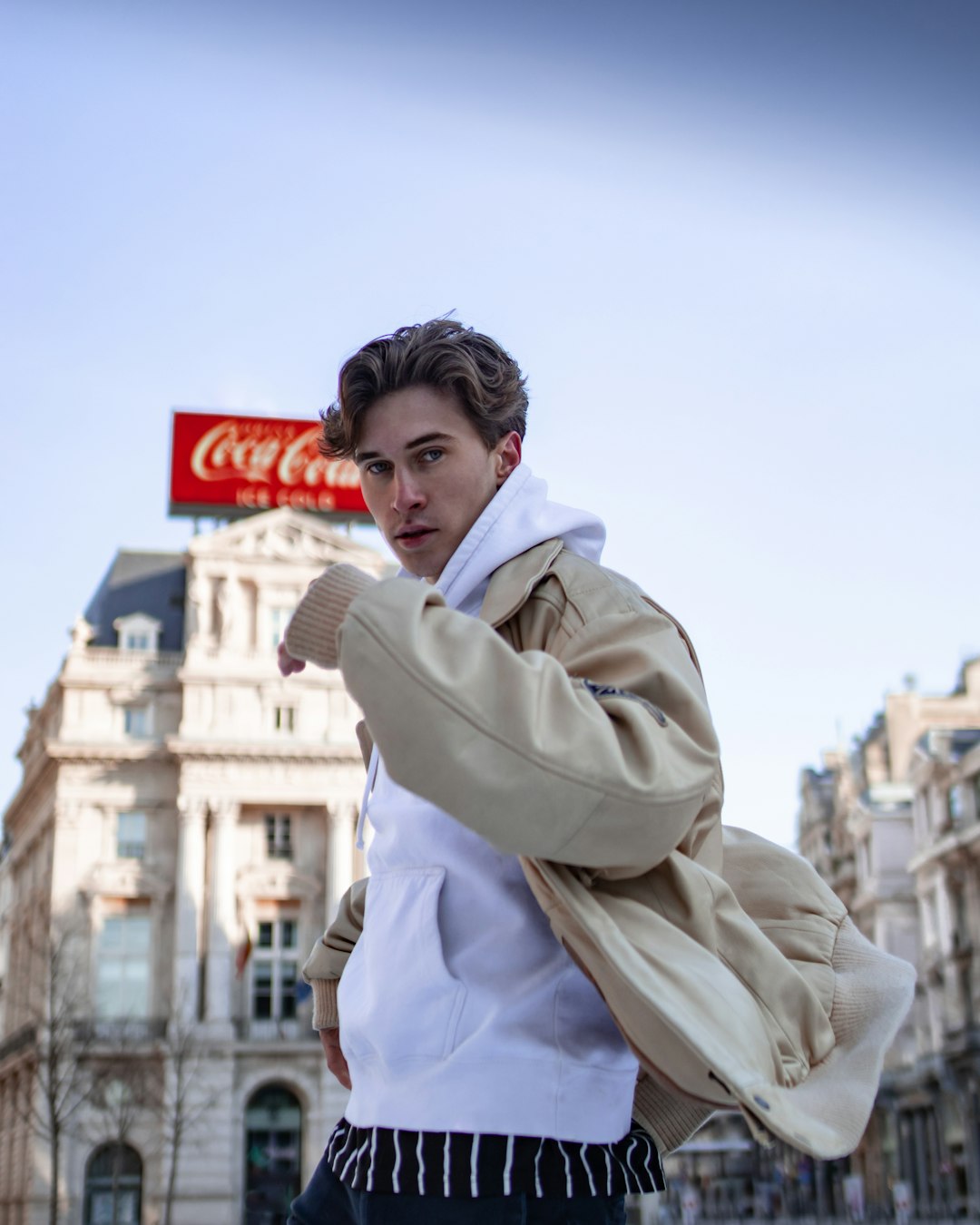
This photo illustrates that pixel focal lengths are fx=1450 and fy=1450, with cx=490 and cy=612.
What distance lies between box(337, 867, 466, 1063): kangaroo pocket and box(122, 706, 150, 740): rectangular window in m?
40.9

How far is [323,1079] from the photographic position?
129ft

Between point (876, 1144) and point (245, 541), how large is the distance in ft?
106

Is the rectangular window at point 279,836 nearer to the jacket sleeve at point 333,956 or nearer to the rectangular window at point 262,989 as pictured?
the rectangular window at point 262,989

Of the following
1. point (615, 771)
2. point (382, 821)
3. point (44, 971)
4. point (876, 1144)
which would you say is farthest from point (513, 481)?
point (876, 1144)

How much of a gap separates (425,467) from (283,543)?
41.4 metres

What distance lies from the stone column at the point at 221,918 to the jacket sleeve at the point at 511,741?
3939 cm

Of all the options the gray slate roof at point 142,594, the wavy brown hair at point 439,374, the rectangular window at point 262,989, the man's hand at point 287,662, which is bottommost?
the man's hand at point 287,662

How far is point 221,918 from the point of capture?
131ft

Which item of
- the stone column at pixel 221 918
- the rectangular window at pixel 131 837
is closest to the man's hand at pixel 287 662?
the stone column at pixel 221 918

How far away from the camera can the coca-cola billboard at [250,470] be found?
147 feet

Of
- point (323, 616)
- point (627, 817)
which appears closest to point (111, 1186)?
point (323, 616)

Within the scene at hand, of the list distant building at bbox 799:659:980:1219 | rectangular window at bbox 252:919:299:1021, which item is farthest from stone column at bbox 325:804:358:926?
distant building at bbox 799:659:980:1219

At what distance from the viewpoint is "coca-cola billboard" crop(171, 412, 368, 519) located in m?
44.7

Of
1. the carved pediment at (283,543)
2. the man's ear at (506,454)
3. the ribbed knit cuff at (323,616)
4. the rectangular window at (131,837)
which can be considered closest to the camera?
the ribbed knit cuff at (323,616)
